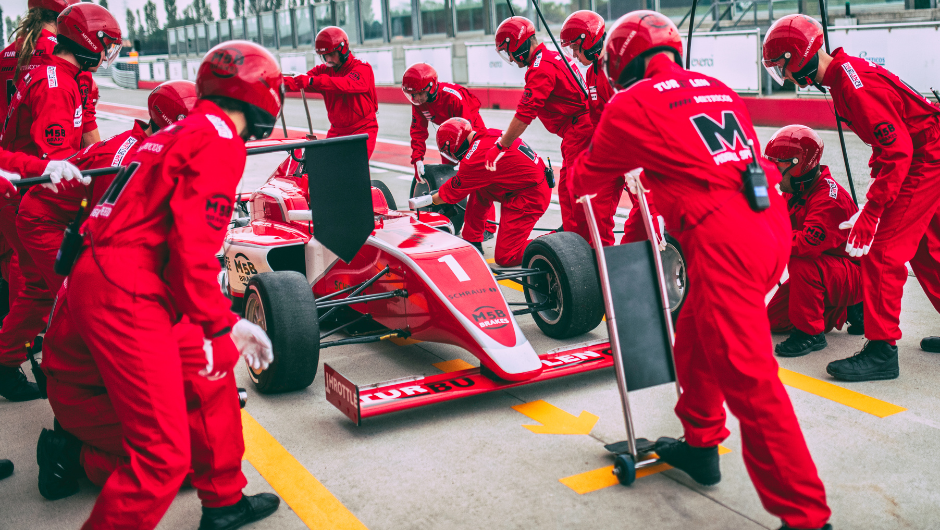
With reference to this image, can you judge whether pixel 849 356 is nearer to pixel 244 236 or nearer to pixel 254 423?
pixel 254 423

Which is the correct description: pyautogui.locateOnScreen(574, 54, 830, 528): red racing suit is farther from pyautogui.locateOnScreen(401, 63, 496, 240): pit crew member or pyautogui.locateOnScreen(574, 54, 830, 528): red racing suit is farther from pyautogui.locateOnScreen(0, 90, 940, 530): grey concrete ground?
pyautogui.locateOnScreen(401, 63, 496, 240): pit crew member

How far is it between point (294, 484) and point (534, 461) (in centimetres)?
106

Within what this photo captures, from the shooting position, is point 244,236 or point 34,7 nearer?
point 34,7

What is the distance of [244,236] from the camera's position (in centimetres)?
593

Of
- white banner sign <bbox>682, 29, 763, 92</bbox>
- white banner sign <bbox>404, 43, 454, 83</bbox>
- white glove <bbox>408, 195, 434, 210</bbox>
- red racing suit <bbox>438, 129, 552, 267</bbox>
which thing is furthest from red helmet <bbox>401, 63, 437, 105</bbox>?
white banner sign <bbox>404, 43, 454, 83</bbox>

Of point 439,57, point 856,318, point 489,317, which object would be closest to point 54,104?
point 489,317

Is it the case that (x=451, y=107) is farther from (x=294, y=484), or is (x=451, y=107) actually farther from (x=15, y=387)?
(x=294, y=484)

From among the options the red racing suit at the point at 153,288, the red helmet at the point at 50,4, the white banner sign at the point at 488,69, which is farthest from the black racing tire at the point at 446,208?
the white banner sign at the point at 488,69

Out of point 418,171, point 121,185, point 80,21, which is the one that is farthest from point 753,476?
point 418,171

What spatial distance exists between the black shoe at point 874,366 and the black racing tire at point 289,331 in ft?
9.29

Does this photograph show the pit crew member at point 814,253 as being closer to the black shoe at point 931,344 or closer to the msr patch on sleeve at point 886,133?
the black shoe at point 931,344

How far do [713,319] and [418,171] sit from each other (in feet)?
17.3

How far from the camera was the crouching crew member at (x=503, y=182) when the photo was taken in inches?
257

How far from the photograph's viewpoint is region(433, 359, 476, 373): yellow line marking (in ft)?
16.7
